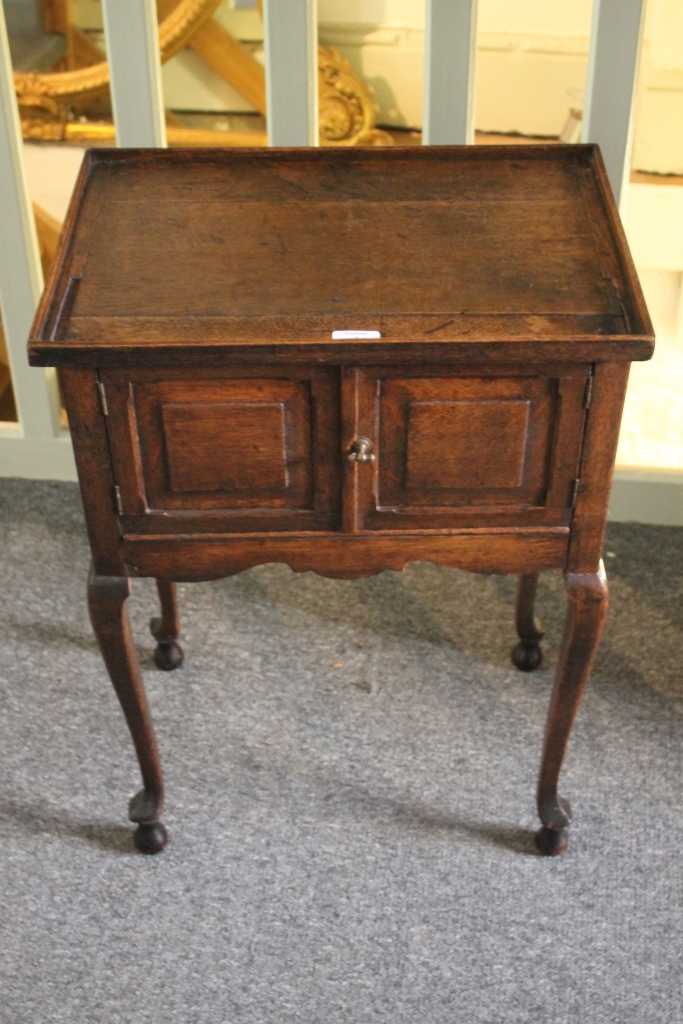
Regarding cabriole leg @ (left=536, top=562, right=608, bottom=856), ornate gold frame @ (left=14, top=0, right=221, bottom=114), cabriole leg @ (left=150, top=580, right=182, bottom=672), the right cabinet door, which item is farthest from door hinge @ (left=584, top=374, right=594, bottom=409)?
ornate gold frame @ (left=14, top=0, right=221, bottom=114)

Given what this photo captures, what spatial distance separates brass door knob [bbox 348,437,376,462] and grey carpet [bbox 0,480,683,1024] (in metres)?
0.66

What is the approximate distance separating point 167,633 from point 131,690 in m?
0.41

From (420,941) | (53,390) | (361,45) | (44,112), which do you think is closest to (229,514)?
(420,941)

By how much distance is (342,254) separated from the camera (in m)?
1.37

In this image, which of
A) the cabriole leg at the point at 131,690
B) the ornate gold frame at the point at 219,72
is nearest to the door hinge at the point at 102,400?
the cabriole leg at the point at 131,690

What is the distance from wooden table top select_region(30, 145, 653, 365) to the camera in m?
1.23

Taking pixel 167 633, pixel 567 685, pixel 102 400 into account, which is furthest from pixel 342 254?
pixel 167 633

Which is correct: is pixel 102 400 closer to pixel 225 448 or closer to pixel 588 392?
pixel 225 448

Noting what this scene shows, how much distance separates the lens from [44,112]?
346 centimetres

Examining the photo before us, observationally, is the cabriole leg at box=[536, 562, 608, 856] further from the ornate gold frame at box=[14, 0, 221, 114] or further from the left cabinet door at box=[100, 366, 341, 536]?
the ornate gold frame at box=[14, 0, 221, 114]

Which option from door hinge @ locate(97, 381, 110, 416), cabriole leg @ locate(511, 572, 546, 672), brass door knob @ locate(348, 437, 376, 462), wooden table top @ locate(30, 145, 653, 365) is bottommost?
cabriole leg @ locate(511, 572, 546, 672)

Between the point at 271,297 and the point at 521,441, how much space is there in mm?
319

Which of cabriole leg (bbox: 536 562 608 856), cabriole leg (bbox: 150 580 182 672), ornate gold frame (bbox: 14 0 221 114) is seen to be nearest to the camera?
cabriole leg (bbox: 536 562 608 856)

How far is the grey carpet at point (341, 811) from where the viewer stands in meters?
1.50
